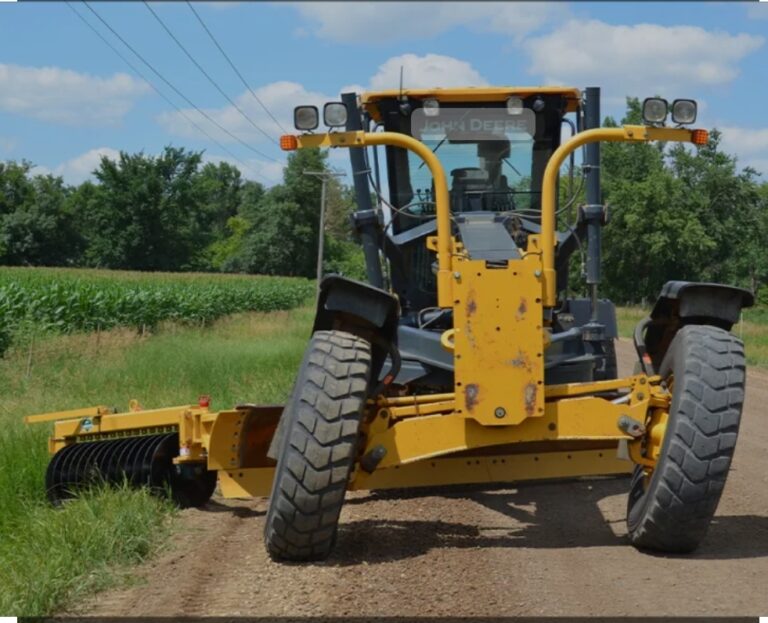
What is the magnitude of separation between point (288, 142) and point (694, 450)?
9.14ft

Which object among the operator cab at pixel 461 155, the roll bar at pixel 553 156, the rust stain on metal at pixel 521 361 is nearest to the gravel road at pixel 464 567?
the rust stain on metal at pixel 521 361

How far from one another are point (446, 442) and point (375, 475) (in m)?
0.75

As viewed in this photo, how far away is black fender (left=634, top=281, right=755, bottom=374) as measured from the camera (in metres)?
6.14

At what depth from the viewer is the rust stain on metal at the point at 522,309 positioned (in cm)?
562

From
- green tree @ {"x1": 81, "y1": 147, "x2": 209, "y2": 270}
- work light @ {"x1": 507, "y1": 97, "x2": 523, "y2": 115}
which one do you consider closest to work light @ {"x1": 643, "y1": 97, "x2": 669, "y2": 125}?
work light @ {"x1": 507, "y1": 97, "x2": 523, "y2": 115}

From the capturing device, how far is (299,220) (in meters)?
73.8

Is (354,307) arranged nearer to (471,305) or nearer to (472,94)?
(471,305)

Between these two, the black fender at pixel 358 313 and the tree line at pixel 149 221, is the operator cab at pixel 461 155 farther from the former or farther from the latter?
the tree line at pixel 149 221

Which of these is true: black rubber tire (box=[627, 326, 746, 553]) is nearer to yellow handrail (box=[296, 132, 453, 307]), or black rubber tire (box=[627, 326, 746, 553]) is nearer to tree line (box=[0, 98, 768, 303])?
yellow handrail (box=[296, 132, 453, 307])

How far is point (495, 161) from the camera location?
783cm

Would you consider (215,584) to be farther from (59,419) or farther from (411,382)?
(59,419)

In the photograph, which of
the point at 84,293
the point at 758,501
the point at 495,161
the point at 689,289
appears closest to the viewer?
the point at 689,289

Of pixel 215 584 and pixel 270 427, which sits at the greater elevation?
pixel 270 427

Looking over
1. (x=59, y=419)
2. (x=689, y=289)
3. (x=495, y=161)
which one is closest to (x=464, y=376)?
(x=689, y=289)
